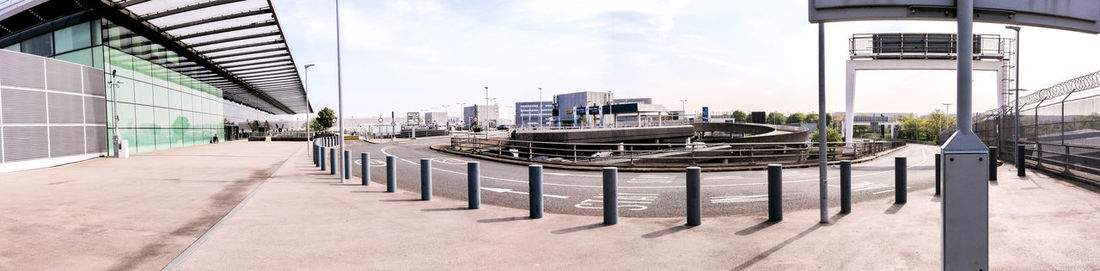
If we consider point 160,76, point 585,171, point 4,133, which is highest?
point 160,76

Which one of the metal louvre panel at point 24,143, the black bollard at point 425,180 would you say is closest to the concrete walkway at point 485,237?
the black bollard at point 425,180

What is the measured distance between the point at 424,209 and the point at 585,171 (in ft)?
31.4

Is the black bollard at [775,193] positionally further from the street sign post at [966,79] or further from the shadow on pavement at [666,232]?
the street sign post at [966,79]

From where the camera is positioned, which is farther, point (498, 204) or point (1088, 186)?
point (1088, 186)

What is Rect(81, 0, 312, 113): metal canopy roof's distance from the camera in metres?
24.3

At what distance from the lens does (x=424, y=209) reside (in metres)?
8.75

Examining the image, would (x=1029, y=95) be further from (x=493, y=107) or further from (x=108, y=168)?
(x=493, y=107)

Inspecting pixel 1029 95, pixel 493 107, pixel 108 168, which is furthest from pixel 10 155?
pixel 493 107

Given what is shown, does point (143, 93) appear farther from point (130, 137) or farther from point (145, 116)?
point (130, 137)

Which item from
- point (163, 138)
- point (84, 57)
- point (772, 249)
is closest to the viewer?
point (772, 249)

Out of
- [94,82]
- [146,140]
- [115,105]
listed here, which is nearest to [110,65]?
[94,82]

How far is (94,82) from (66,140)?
3847 millimetres

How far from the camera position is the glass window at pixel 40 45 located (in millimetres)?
27391

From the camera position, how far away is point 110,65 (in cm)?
2641
